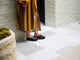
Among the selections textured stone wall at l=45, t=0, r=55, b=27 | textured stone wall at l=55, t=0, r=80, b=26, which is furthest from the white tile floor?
textured stone wall at l=55, t=0, r=80, b=26

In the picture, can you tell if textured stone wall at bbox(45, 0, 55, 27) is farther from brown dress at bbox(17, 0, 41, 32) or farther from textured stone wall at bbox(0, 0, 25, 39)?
textured stone wall at bbox(0, 0, 25, 39)

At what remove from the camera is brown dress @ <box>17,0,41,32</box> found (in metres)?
2.37

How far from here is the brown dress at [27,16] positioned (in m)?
2.37

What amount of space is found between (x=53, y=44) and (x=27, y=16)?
697mm

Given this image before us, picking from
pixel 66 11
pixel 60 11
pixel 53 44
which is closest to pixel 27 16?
pixel 53 44

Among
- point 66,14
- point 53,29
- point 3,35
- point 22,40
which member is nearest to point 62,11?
point 66,14

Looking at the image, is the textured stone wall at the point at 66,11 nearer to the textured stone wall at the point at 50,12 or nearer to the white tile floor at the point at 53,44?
the textured stone wall at the point at 50,12

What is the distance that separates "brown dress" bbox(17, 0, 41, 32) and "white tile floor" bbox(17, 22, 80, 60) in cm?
33

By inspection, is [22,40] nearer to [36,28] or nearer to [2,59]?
[36,28]

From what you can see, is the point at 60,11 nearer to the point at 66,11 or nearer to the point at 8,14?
the point at 66,11

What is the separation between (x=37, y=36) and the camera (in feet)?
8.93

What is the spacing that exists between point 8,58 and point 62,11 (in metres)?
2.42

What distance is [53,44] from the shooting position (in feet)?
7.98

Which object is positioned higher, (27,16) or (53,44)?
(27,16)
